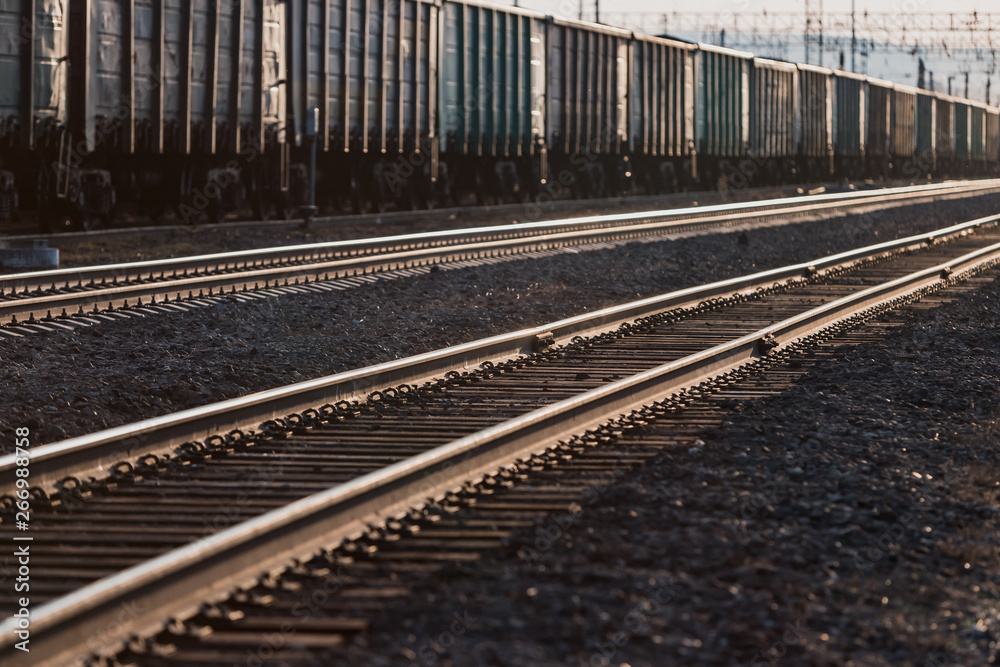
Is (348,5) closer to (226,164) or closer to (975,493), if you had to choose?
(226,164)

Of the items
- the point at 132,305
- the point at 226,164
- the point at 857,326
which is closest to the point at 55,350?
the point at 132,305

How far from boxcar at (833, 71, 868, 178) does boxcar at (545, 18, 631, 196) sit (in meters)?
16.6

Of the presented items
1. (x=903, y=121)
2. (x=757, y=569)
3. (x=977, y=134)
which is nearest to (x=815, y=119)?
(x=903, y=121)

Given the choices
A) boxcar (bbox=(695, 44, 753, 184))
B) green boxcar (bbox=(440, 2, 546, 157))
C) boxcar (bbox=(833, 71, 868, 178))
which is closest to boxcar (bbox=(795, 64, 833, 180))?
boxcar (bbox=(833, 71, 868, 178))

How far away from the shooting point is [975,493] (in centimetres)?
539

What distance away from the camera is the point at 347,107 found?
20.8m

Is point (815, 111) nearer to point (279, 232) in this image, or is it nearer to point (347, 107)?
point (347, 107)

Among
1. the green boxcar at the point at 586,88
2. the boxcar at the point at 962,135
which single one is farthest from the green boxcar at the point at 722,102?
the boxcar at the point at 962,135

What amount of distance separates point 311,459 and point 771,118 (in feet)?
114

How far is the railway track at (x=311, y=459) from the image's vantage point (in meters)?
3.84

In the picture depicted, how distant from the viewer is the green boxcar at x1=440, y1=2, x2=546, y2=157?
23.8 meters

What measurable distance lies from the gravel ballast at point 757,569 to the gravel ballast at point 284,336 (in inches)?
116

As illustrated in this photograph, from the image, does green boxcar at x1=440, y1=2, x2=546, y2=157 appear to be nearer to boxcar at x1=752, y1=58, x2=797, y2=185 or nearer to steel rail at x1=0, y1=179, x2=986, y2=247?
steel rail at x1=0, y1=179, x2=986, y2=247

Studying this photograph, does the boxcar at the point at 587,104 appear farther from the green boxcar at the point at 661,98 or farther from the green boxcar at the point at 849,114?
the green boxcar at the point at 849,114
